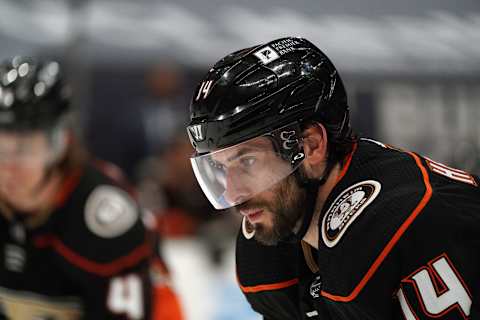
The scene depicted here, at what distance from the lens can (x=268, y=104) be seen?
3.84 ft

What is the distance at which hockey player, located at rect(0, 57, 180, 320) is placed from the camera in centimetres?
209

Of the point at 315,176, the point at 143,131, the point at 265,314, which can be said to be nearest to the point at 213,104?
the point at 315,176

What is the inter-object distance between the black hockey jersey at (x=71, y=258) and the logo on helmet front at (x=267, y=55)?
40.9 inches

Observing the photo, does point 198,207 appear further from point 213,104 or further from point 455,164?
point 213,104

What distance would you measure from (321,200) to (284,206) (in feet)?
0.21

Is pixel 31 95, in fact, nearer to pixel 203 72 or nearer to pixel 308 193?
pixel 308 193

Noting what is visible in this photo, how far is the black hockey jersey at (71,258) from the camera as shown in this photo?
6.89ft

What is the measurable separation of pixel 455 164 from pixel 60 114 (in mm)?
1055

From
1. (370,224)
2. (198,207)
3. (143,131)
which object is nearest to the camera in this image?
(370,224)

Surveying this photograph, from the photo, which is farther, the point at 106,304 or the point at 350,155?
the point at 106,304

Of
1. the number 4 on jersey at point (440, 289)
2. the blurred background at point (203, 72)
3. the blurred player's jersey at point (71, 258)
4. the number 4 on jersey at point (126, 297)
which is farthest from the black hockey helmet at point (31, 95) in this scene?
the number 4 on jersey at point (440, 289)

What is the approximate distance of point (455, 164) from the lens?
6.86 feet

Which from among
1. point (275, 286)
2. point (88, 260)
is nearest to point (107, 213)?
point (88, 260)

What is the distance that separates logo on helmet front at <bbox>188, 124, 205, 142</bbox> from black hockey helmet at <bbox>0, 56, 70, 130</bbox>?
3.26 ft
